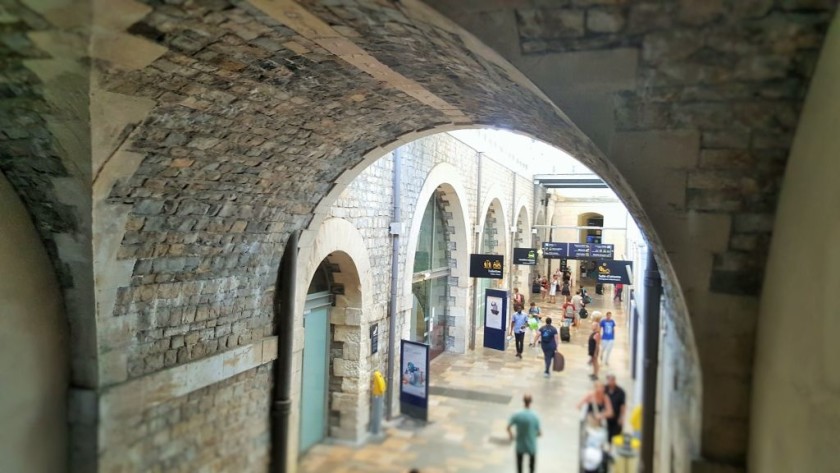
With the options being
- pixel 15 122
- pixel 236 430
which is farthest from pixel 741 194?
pixel 236 430

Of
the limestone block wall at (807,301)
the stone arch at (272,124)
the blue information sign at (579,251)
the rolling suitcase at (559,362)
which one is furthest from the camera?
the blue information sign at (579,251)

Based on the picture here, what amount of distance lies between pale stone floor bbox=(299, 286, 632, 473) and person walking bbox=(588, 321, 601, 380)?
6cm

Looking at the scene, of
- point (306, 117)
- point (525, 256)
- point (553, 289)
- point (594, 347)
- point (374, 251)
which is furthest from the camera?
point (525, 256)

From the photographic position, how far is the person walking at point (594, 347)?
3287mm

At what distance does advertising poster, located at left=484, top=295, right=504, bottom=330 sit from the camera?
10156 millimetres

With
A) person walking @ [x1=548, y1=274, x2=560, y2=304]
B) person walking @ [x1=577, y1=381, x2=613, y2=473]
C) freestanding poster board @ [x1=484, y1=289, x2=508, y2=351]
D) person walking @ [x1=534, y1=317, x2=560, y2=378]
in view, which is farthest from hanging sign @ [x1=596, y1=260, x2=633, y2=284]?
person walking @ [x1=577, y1=381, x2=613, y2=473]

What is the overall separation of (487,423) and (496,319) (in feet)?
11.2

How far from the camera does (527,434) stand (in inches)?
173

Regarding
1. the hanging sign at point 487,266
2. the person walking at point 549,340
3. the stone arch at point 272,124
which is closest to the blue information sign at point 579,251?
the hanging sign at point 487,266

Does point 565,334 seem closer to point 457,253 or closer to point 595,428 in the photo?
point 595,428

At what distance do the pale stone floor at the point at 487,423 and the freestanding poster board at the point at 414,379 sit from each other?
16 centimetres

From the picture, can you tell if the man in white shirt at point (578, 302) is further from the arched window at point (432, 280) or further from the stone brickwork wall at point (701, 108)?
the stone brickwork wall at point (701, 108)

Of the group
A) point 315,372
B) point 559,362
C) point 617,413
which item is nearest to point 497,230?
point 315,372

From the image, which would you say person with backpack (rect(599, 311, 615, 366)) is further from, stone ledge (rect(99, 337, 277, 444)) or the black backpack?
stone ledge (rect(99, 337, 277, 444))
